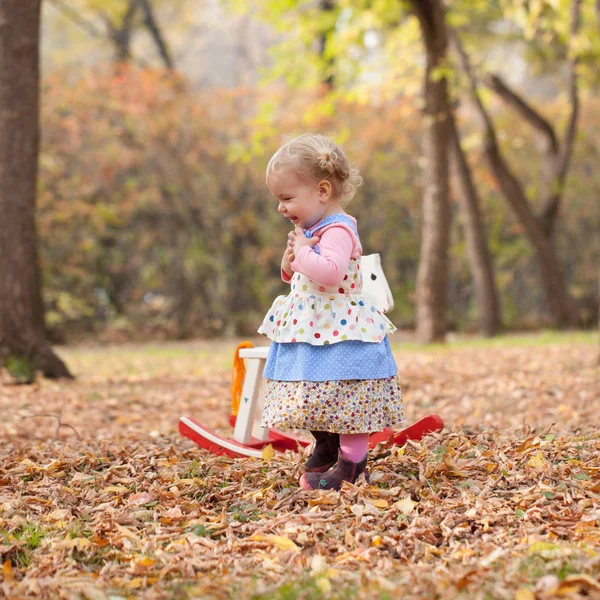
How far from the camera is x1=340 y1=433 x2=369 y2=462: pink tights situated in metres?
3.10

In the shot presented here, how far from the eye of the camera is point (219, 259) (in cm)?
1278

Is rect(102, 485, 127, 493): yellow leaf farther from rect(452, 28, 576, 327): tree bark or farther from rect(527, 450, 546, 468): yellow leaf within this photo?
rect(452, 28, 576, 327): tree bark

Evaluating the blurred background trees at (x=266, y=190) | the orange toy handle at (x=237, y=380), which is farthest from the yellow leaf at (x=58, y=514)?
the blurred background trees at (x=266, y=190)

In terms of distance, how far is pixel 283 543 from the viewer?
2.56 meters

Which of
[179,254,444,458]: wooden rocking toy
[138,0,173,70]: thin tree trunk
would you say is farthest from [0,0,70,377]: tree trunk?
[138,0,173,70]: thin tree trunk

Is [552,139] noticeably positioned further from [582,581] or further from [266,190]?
[582,581]

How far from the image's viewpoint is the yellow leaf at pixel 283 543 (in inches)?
99.8

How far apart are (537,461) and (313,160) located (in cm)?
153

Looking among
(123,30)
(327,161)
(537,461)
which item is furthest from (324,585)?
(123,30)

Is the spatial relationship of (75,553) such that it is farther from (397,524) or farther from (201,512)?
(397,524)

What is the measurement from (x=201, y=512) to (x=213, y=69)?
3205 centimetres

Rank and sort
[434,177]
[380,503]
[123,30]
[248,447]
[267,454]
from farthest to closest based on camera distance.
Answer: [123,30]
[434,177]
[248,447]
[267,454]
[380,503]

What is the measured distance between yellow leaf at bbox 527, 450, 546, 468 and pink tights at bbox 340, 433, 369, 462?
723mm

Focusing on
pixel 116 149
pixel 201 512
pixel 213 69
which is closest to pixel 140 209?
pixel 116 149
